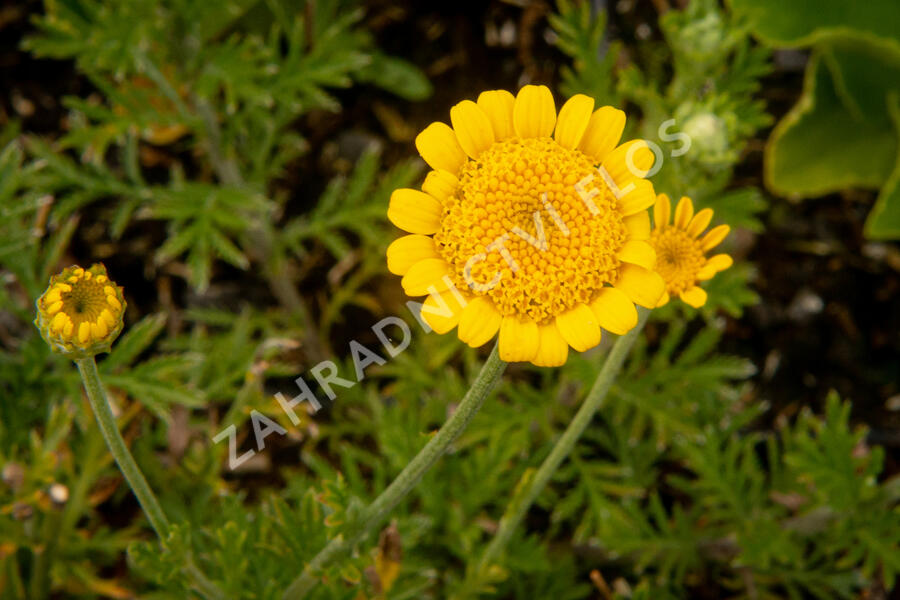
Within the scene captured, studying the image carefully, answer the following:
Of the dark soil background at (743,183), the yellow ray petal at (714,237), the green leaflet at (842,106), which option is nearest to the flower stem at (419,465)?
the yellow ray petal at (714,237)

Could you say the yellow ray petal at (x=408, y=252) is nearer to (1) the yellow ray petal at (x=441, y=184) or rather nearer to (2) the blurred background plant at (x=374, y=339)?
(1) the yellow ray petal at (x=441, y=184)

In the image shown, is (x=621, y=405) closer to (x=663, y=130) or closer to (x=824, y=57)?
(x=663, y=130)

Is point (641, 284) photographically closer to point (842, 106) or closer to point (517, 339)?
point (517, 339)

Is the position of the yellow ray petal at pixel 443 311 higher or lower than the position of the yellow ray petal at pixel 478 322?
higher

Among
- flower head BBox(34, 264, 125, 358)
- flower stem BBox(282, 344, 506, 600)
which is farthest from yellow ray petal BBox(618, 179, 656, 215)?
flower head BBox(34, 264, 125, 358)

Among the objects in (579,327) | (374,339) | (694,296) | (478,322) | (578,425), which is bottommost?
(374,339)

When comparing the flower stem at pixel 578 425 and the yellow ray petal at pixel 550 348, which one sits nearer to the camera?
the yellow ray petal at pixel 550 348

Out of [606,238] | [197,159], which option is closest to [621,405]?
[606,238]

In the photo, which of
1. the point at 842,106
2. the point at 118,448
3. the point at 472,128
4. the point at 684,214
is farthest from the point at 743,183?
the point at 118,448
